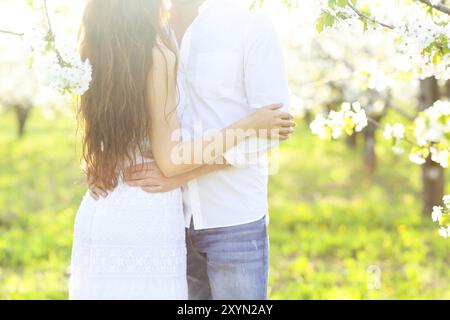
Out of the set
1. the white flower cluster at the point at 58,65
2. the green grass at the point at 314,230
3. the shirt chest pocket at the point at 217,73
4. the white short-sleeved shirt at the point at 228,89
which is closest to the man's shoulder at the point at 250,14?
the white short-sleeved shirt at the point at 228,89

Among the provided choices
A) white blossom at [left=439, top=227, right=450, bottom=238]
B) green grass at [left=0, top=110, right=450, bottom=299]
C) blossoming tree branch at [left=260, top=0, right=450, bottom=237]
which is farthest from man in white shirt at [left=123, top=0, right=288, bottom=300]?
white blossom at [left=439, top=227, right=450, bottom=238]

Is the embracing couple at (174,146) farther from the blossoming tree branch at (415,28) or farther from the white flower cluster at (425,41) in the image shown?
the white flower cluster at (425,41)

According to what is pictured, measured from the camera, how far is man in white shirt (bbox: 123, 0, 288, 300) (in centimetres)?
220

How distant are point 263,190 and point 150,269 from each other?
515 millimetres

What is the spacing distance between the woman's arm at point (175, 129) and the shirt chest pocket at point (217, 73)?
13 cm

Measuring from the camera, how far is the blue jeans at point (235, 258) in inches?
88.0

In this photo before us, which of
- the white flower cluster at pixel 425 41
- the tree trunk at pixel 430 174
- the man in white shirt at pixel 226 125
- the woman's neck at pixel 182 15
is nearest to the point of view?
the white flower cluster at pixel 425 41

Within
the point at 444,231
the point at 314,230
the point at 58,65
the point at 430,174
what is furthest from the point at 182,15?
the point at 430,174

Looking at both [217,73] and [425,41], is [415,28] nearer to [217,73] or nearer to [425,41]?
[425,41]

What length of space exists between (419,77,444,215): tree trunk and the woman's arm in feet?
17.3

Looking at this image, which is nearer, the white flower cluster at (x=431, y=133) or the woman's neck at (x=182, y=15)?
the white flower cluster at (x=431, y=133)

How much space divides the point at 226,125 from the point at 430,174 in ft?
19.5

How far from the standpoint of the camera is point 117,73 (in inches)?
84.7

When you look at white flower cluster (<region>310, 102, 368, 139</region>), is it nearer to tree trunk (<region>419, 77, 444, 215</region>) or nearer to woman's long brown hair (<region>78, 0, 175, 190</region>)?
woman's long brown hair (<region>78, 0, 175, 190</region>)
